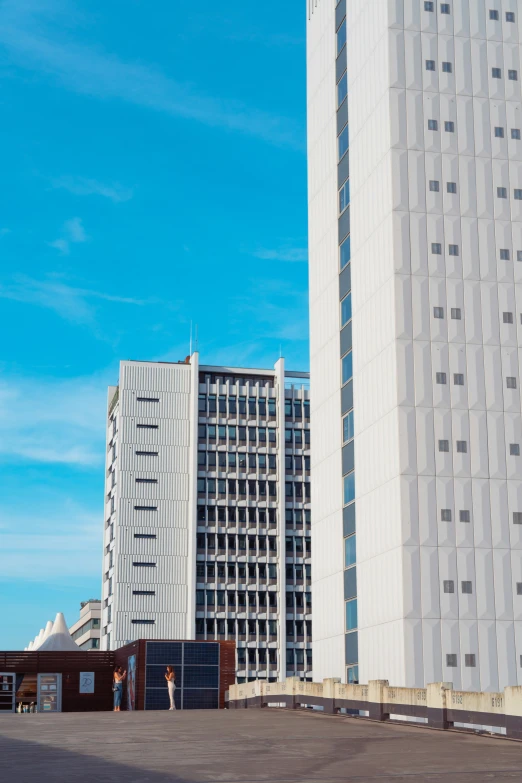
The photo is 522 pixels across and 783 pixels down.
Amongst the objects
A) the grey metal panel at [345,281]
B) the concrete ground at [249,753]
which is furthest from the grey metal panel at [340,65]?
the concrete ground at [249,753]

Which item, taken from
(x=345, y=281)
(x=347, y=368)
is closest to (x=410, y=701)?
(x=347, y=368)

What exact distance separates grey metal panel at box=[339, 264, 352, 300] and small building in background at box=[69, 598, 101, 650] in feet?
287

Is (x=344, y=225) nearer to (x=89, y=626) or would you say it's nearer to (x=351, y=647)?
(x=351, y=647)

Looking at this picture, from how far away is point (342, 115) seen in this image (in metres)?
70.4

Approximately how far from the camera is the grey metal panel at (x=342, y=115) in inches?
2753

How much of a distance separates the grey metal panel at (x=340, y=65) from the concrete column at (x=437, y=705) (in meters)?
50.2

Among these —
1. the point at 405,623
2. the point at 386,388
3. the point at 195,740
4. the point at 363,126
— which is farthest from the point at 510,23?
the point at 195,740

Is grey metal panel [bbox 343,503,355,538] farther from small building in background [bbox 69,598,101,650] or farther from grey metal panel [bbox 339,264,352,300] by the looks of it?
small building in background [bbox 69,598,101,650]

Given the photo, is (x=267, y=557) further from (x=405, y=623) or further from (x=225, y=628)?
(x=405, y=623)

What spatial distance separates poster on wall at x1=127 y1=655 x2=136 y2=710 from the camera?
6397 cm

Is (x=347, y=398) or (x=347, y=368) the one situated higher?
(x=347, y=368)

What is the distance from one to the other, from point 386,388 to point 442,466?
→ 5.32 metres

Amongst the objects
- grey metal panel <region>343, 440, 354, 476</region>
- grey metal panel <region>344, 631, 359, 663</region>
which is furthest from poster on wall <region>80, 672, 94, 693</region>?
grey metal panel <region>343, 440, 354, 476</region>

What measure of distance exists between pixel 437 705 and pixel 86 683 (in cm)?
5042
